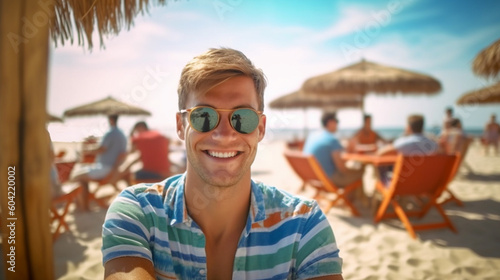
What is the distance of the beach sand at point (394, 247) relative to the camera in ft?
8.25

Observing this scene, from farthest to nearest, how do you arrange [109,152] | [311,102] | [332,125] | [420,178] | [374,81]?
[311,102], [374,81], [109,152], [332,125], [420,178]

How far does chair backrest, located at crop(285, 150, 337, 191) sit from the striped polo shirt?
2.75 m

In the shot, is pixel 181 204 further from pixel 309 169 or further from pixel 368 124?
pixel 368 124

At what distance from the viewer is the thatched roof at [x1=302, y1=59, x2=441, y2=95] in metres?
6.71

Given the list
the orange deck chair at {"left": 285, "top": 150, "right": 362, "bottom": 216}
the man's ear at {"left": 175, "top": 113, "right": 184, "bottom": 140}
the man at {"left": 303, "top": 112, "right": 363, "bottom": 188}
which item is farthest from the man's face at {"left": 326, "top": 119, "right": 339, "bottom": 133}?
the man's ear at {"left": 175, "top": 113, "right": 184, "bottom": 140}

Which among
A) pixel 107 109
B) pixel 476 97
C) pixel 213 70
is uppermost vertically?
pixel 476 97

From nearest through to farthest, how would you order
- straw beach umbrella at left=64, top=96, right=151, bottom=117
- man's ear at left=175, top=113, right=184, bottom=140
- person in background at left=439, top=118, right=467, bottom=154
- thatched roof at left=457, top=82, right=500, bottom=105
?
man's ear at left=175, top=113, right=184, bottom=140 < person in background at left=439, top=118, right=467, bottom=154 < straw beach umbrella at left=64, top=96, right=151, bottom=117 < thatched roof at left=457, top=82, right=500, bottom=105

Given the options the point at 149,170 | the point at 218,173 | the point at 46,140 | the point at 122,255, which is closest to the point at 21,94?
the point at 46,140

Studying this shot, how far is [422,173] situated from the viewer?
132 inches

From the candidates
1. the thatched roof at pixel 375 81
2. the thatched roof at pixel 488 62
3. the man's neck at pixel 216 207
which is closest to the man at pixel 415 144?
the thatched roof at pixel 488 62

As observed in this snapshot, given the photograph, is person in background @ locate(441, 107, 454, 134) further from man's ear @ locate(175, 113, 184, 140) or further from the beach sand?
man's ear @ locate(175, 113, 184, 140)

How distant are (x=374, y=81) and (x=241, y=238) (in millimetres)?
6525

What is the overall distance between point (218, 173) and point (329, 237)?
0.57 metres

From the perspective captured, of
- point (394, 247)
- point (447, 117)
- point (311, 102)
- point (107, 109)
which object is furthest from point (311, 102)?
point (394, 247)
